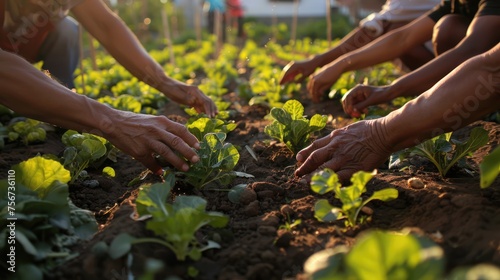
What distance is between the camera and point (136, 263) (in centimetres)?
169

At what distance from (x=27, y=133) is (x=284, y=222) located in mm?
2081

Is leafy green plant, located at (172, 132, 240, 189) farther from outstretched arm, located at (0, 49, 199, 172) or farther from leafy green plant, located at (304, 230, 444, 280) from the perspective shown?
leafy green plant, located at (304, 230, 444, 280)

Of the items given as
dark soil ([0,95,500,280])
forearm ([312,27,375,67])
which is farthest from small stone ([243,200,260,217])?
forearm ([312,27,375,67])

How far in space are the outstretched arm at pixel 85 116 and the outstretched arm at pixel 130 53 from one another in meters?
1.25

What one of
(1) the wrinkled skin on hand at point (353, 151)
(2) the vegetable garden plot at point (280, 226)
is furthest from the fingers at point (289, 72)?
(1) the wrinkled skin on hand at point (353, 151)

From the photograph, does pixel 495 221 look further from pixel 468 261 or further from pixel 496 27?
pixel 496 27

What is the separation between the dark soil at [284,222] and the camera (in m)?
1.67

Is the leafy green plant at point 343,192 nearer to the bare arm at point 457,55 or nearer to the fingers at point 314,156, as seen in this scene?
the fingers at point 314,156

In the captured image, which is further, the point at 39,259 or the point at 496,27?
the point at 496,27

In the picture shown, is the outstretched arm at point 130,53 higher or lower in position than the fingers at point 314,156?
higher

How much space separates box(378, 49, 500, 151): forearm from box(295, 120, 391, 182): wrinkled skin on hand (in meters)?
0.07

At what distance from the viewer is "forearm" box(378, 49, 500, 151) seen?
78.9 inches

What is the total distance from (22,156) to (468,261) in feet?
8.26

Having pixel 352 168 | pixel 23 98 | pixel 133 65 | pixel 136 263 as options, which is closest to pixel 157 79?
pixel 133 65
